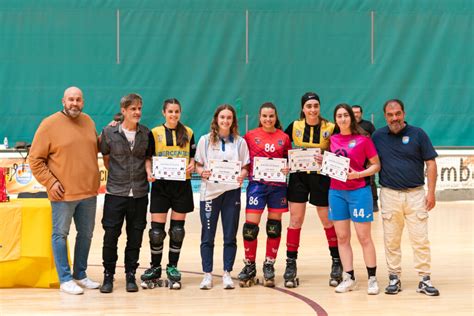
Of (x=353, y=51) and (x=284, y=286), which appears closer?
(x=284, y=286)

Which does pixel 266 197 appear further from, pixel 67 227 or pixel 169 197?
pixel 67 227

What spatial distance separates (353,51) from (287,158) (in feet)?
33.2

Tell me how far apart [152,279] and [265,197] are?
3.90 ft

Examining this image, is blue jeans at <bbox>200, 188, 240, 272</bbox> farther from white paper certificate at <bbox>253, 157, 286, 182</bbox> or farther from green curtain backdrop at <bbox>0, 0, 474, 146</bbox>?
green curtain backdrop at <bbox>0, 0, 474, 146</bbox>

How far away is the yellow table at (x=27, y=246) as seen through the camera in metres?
6.50

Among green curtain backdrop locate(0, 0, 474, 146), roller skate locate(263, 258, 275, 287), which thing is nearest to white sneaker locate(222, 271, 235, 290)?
roller skate locate(263, 258, 275, 287)

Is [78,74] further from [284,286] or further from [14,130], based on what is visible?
[284,286]

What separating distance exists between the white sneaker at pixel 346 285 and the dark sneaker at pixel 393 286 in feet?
0.92

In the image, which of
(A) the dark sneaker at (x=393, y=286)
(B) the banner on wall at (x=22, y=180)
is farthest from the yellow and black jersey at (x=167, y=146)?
(B) the banner on wall at (x=22, y=180)

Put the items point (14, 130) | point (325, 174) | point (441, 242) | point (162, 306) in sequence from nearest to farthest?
point (162, 306)
point (325, 174)
point (441, 242)
point (14, 130)

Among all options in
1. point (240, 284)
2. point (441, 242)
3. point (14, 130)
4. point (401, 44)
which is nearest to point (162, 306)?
point (240, 284)

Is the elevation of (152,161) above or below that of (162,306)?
above

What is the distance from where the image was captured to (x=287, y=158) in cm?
666

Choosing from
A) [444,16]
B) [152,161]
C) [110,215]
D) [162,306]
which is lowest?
[162,306]
